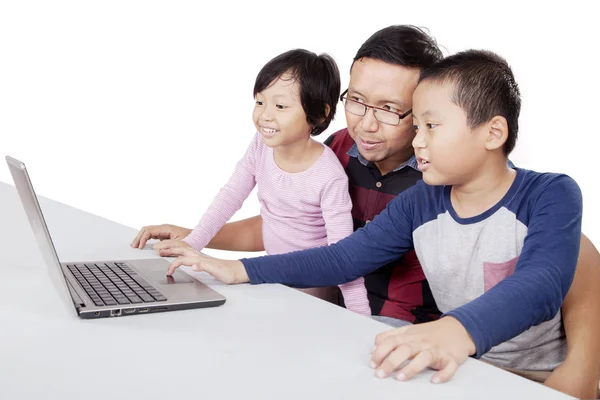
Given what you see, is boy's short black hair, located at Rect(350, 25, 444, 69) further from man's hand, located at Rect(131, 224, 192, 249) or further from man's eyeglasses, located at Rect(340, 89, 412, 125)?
man's hand, located at Rect(131, 224, 192, 249)

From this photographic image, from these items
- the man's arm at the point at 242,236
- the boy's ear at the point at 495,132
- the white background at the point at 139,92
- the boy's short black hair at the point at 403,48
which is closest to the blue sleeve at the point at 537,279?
the boy's ear at the point at 495,132

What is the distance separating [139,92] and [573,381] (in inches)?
120

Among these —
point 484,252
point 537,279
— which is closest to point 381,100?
point 484,252

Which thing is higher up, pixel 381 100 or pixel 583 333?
pixel 381 100

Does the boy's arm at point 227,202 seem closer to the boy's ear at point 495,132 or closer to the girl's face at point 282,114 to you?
the girl's face at point 282,114

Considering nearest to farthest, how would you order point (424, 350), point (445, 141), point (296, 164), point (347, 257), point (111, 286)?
1. point (424, 350)
2. point (111, 286)
3. point (445, 141)
4. point (347, 257)
5. point (296, 164)

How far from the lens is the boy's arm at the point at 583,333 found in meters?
1.26

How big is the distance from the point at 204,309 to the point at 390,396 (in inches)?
16.6

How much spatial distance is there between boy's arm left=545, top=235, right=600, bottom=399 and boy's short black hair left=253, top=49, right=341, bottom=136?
2.50 ft

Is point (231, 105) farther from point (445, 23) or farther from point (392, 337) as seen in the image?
point (392, 337)

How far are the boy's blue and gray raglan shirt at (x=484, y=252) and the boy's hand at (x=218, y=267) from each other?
2 cm

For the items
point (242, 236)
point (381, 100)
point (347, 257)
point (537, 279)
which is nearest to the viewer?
point (537, 279)

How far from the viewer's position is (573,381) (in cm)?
125

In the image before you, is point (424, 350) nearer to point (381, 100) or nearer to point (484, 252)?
point (484, 252)
